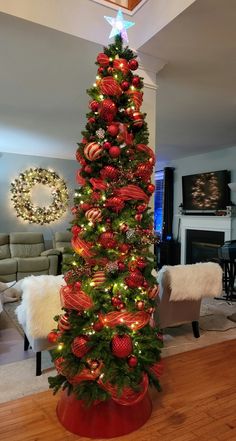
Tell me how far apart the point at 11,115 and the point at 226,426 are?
410 centimetres

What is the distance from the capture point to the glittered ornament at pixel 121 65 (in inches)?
71.1

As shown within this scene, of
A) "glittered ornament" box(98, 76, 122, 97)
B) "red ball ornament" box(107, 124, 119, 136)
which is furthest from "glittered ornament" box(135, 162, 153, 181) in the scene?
"glittered ornament" box(98, 76, 122, 97)

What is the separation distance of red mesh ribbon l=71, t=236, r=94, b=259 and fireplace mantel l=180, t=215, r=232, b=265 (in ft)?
14.2

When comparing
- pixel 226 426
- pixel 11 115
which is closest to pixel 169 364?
pixel 226 426

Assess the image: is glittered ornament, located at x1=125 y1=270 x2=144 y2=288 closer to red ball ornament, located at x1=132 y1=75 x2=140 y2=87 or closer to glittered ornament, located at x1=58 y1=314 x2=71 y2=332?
glittered ornament, located at x1=58 y1=314 x2=71 y2=332

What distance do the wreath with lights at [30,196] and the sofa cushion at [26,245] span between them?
1.69 ft

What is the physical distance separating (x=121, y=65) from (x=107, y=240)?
1042 mm

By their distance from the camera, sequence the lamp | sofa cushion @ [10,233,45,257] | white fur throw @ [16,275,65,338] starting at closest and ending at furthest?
1. white fur throw @ [16,275,65,338]
2. the lamp
3. sofa cushion @ [10,233,45,257]

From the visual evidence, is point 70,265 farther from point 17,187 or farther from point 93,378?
point 17,187

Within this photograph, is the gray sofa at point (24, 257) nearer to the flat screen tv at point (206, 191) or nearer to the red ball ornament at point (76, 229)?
the flat screen tv at point (206, 191)

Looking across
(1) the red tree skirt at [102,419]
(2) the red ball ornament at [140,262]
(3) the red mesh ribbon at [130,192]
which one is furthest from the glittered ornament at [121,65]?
(1) the red tree skirt at [102,419]

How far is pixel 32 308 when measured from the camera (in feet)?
7.39

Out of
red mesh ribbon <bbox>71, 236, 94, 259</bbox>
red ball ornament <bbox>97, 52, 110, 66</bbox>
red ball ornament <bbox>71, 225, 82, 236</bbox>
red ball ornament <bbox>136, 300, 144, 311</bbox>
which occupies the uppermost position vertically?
red ball ornament <bbox>97, 52, 110, 66</bbox>

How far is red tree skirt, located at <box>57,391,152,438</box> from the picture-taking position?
1.70m
